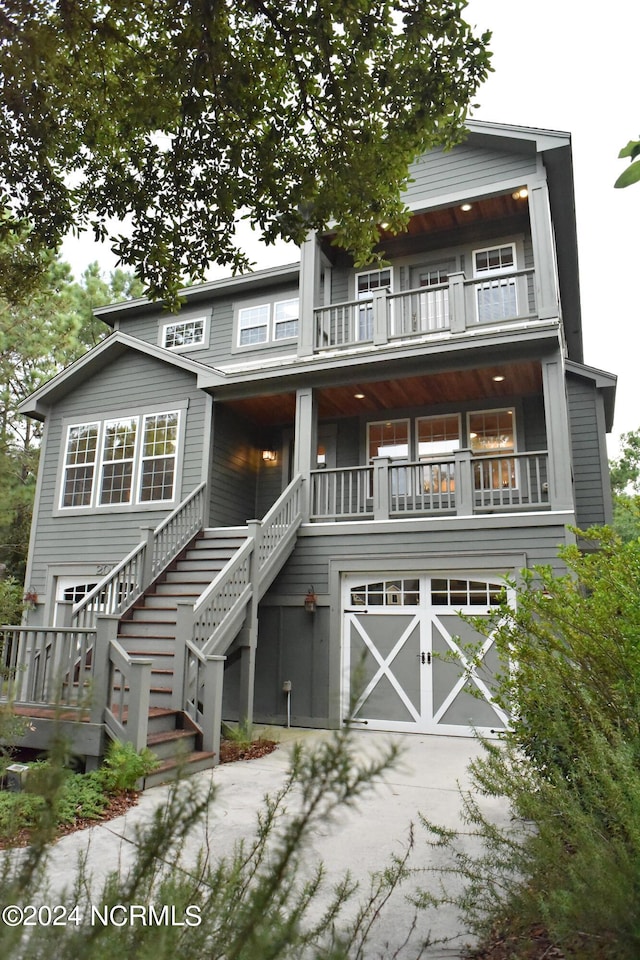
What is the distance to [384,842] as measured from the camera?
4.59m

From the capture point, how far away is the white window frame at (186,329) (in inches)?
563

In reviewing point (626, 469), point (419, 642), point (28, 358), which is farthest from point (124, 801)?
point (626, 469)

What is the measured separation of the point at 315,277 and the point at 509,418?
4.39 m

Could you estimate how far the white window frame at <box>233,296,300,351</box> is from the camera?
13.3m

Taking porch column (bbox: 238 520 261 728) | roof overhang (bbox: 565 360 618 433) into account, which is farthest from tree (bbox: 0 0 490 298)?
roof overhang (bbox: 565 360 618 433)

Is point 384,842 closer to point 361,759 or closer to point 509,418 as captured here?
point 361,759

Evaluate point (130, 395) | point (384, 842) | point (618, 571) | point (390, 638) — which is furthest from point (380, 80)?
point (130, 395)

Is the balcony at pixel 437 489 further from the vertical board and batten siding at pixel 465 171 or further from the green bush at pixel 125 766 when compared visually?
the green bush at pixel 125 766

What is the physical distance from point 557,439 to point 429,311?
10.8 feet

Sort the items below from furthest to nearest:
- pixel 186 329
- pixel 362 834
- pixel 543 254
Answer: pixel 186 329
pixel 543 254
pixel 362 834

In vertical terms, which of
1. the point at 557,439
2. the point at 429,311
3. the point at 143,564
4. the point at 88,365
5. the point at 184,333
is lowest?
the point at 143,564

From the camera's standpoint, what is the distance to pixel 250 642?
8844 millimetres

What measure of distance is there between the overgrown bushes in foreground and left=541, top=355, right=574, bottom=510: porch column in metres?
4.95

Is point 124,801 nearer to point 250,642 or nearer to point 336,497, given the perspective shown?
point 250,642
